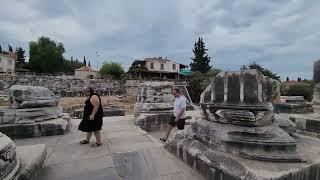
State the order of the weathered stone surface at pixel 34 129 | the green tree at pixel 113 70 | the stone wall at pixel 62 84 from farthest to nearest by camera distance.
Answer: the green tree at pixel 113 70 → the stone wall at pixel 62 84 → the weathered stone surface at pixel 34 129

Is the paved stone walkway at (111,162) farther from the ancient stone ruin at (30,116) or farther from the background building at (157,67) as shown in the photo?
the background building at (157,67)

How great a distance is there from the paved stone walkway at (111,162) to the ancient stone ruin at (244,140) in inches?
12.8

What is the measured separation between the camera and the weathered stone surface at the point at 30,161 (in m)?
2.94

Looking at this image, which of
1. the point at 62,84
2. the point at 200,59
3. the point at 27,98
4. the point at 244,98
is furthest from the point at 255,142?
the point at 200,59

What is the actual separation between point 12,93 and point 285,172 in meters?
6.03

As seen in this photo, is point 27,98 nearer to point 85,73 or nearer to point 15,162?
point 15,162

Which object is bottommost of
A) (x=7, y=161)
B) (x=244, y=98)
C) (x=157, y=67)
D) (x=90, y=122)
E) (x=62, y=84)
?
(x=7, y=161)

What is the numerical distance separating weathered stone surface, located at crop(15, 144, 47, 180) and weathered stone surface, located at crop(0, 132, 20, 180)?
3.0 inches

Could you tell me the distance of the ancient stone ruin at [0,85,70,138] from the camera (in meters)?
5.98

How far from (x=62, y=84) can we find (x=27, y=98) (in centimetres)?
4129

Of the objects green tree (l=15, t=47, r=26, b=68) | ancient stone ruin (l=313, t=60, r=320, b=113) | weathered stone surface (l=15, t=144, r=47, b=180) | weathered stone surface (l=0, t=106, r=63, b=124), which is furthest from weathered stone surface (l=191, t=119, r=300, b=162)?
green tree (l=15, t=47, r=26, b=68)

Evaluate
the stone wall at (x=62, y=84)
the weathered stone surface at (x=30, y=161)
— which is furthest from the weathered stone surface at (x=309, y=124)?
the stone wall at (x=62, y=84)

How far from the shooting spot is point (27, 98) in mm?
6352

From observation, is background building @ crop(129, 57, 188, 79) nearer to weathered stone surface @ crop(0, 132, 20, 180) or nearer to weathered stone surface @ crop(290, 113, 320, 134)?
weathered stone surface @ crop(290, 113, 320, 134)
